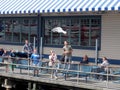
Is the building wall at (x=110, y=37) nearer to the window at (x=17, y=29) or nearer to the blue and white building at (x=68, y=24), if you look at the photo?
the blue and white building at (x=68, y=24)

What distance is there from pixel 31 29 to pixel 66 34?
3239mm

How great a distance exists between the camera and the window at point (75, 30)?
80.6 ft

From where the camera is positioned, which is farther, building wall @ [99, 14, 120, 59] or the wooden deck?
building wall @ [99, 14, 120, 59]

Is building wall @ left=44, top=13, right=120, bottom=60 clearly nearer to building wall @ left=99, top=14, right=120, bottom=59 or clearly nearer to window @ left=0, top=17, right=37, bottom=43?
building wall @ left=99, top=14, right=120, bottom=59

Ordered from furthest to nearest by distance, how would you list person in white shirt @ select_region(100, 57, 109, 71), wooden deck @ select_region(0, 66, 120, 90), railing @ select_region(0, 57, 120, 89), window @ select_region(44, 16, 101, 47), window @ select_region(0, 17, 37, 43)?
1. window @ select_region(0, 17, 37, 43)
2. window @ select_region(44, 16, 101, 47)
3. person in white shirt @ select_region(100, 57, 109, 71)
4. railing @ select_region(0, 57, 120, 89)
5. wooden deck @ select_region(0, 66, 120, 90)

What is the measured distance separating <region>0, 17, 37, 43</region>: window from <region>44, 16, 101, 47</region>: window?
1.31m

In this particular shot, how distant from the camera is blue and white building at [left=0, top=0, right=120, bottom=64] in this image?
23.5 meters

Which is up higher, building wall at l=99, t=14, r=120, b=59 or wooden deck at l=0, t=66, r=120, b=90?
building wall at l=99, t=14, r=120, b=59

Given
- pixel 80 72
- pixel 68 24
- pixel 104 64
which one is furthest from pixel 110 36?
pixel 80 72

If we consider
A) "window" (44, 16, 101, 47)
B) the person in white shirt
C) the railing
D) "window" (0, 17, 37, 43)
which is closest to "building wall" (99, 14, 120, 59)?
"window" (44, 16, 101, 47)

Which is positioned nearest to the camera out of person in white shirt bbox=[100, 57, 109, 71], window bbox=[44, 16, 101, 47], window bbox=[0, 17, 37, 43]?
person in white shirt bbox=[100, 57, 109, 71]

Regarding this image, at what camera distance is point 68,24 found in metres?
26.1

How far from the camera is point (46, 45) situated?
89.6ft

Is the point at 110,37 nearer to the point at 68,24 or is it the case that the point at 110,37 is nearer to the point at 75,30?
the point at 75,30
